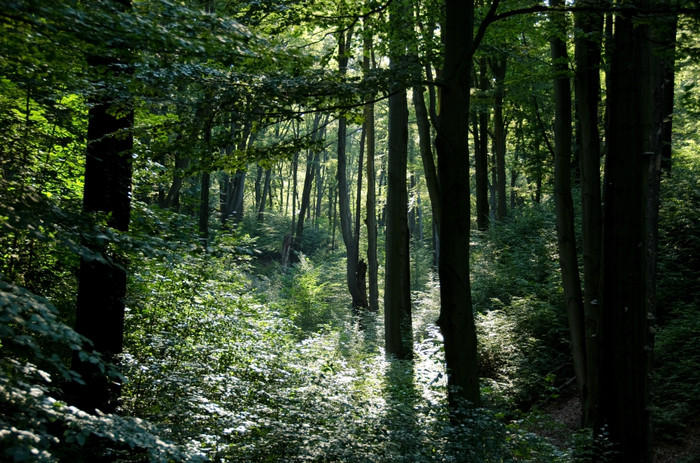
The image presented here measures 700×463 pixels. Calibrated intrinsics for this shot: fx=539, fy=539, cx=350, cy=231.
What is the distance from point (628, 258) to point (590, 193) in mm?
2409

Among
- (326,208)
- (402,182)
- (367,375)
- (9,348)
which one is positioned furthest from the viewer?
(326,208)

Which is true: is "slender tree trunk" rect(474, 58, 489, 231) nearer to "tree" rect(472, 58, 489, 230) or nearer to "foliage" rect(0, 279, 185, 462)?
"tree" rect(472, 58, 489, 230)

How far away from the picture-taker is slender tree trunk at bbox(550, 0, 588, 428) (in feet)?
27.2

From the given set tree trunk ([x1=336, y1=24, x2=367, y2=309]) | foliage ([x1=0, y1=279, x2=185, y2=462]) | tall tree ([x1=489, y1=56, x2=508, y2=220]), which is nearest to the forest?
foliage ([x1=0, y1=279, x2=185, y2=462])

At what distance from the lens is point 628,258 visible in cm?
584

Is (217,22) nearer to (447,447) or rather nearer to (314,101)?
(314,101)

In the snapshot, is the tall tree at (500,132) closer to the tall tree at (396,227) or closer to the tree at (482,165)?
the tree at (482,165)

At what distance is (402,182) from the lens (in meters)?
→ 11.9

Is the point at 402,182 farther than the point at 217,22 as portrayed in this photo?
Yes

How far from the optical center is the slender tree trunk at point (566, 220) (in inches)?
327

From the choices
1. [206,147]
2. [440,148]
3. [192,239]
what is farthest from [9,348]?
[440,148]

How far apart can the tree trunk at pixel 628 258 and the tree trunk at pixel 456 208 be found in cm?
155

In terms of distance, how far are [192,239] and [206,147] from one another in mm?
1218

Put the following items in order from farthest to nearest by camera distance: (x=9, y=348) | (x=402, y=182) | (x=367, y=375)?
(x=402, y=182) < (x=367, y=375) < (x=9, y=348)
